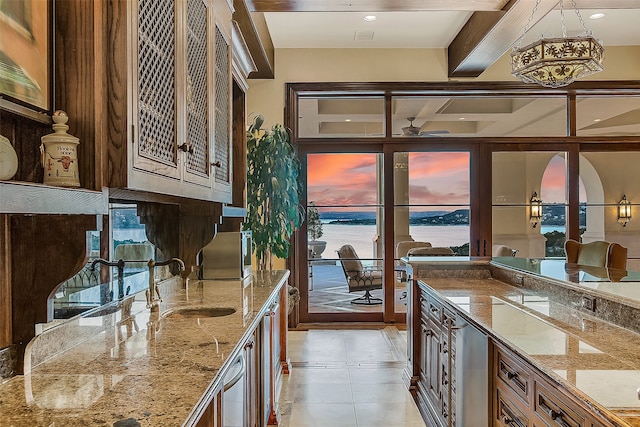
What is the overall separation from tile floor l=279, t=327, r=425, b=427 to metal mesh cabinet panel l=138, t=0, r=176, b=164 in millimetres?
2204

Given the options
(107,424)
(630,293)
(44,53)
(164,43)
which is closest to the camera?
(107,424)

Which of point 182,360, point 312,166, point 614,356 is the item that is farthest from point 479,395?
point 312,166

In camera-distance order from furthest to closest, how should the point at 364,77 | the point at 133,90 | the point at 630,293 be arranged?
1. the point at 364,77
2. the point at 630,293
3. the point at 133,90

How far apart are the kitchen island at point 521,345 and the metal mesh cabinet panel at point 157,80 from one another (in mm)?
1456

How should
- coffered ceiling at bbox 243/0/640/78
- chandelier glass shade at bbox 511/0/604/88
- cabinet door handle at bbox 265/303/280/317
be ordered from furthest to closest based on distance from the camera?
1. coffered ceiling at bbox 243/0/640/78
2. chandelier glass shade at bbox 511/0/604/88
3. cabinet door handle at bbox 265/303/280/317

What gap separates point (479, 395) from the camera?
220 cm

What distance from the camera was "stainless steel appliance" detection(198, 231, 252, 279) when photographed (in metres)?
3.49

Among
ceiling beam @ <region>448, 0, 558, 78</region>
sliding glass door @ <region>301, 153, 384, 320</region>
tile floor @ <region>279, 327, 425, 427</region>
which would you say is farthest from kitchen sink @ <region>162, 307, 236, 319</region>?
sliding glass door @ <region>301, 153, 384, 320</region>

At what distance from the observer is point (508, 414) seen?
6.37ft

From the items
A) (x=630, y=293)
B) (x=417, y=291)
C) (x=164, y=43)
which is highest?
(x=164, y=43)

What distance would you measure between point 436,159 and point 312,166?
60.6 inches

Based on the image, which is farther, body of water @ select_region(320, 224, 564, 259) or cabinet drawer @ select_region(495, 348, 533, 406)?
body of water @ select_region(320, 224, 564, 259)

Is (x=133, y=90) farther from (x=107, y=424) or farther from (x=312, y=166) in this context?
(x=312, y=166)

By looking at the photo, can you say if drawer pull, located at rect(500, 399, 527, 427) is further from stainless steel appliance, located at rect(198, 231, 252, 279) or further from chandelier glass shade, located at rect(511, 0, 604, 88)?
chandelier glass shade, located at rect(511, 0, 604, 88)
